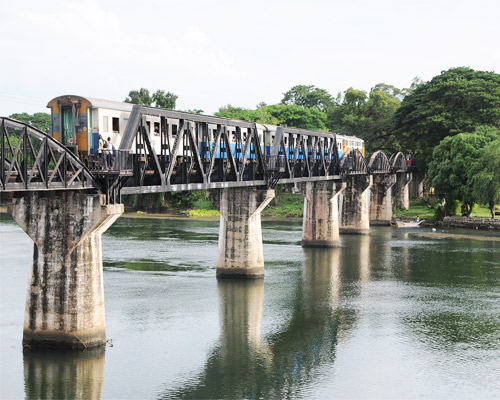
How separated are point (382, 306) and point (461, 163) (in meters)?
48.9

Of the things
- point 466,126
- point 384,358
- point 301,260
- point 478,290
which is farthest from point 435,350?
point 466,126

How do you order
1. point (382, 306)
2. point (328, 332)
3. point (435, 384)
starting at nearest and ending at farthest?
→ point (435, 384), point (328, 332), point (382, 306)

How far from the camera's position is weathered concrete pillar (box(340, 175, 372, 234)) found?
295ft

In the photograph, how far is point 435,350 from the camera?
37219mm

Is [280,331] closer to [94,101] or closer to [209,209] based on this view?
[94,101]

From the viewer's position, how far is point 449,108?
111312 millimetres

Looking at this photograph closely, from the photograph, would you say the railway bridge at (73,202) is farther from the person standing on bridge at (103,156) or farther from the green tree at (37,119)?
the green tree at (37,119)

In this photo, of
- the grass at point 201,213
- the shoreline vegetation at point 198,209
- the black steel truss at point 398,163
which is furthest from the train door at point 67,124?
the grass at point 201,213

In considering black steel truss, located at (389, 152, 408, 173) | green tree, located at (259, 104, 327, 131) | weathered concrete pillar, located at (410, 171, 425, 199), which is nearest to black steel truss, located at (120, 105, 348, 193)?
black steel truss, located at (389, 152, 408, 173)

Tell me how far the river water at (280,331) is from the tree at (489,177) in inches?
726

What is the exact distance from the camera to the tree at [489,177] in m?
86.3

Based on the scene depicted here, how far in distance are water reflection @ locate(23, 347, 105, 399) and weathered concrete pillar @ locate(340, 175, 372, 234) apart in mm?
59011

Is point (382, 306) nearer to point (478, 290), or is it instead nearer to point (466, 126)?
point (478, 290)

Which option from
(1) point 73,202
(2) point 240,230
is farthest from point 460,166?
(1) point 73,202
